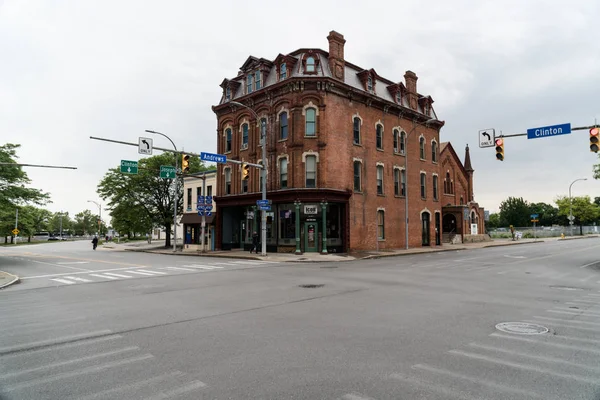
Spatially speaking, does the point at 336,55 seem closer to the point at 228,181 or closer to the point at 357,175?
the point at 357,175

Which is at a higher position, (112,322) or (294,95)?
(294,95)

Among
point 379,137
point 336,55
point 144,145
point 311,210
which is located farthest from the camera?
point 379,137

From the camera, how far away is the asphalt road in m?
4.56

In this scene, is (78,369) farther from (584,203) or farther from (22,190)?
(584,203)

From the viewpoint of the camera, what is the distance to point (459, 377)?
15.9 ft

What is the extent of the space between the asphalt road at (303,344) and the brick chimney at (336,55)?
907 inches

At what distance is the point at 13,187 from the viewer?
28.5 meters

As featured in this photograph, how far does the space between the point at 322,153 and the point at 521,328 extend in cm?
2360

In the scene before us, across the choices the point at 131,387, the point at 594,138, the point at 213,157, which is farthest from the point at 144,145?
the point at 594,138

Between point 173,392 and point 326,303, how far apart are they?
5902 millimetres

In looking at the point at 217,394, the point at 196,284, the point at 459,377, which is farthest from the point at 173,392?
the point at 196,284

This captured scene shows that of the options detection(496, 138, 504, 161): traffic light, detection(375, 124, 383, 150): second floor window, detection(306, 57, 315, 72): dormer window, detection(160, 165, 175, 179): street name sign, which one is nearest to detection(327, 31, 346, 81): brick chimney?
detection(306, 57, 315, 72): dormer window

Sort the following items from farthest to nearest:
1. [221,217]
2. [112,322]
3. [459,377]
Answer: [221,217] < [112,322] < [459,377]

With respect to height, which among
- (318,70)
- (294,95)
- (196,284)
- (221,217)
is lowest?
(196,284)
